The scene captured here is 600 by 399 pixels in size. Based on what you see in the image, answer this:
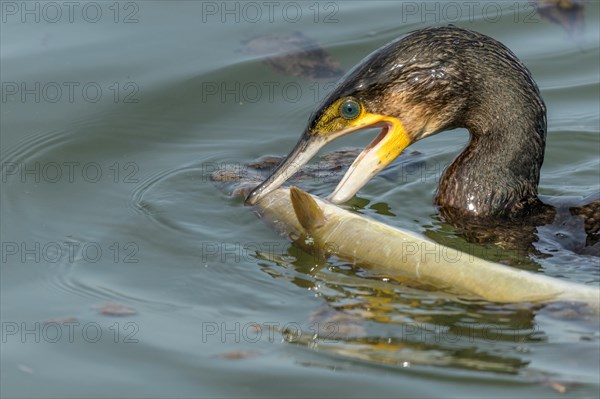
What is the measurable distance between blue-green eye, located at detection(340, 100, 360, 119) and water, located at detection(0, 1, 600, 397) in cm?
76

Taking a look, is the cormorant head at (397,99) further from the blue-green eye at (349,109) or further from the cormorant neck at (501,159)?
the cormorant neck at (501,159)

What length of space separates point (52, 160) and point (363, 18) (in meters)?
2.98

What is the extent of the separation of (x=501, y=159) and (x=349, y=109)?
0.95m

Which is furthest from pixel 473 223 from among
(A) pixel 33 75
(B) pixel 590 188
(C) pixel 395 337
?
(A) pixel 33 75

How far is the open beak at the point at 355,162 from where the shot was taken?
7.00 meters

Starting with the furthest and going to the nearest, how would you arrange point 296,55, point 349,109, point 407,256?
point 296,55 → point 349,109 → point 407,256

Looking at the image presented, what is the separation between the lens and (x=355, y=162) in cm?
712

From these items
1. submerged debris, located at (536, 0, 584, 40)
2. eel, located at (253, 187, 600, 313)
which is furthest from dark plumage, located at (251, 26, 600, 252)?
submerged debris, located at (536, 0, 584, 40)

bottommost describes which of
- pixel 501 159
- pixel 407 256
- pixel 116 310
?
pixel 116 310

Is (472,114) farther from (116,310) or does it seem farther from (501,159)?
(116,310)

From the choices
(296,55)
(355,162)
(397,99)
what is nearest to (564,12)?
(296,55)

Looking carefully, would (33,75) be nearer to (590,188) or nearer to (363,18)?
(363,18)

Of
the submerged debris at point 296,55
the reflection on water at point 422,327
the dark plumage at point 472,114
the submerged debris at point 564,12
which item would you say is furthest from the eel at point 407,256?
the submerged debris at point 564,12

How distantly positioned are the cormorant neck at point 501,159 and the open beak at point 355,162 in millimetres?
409
